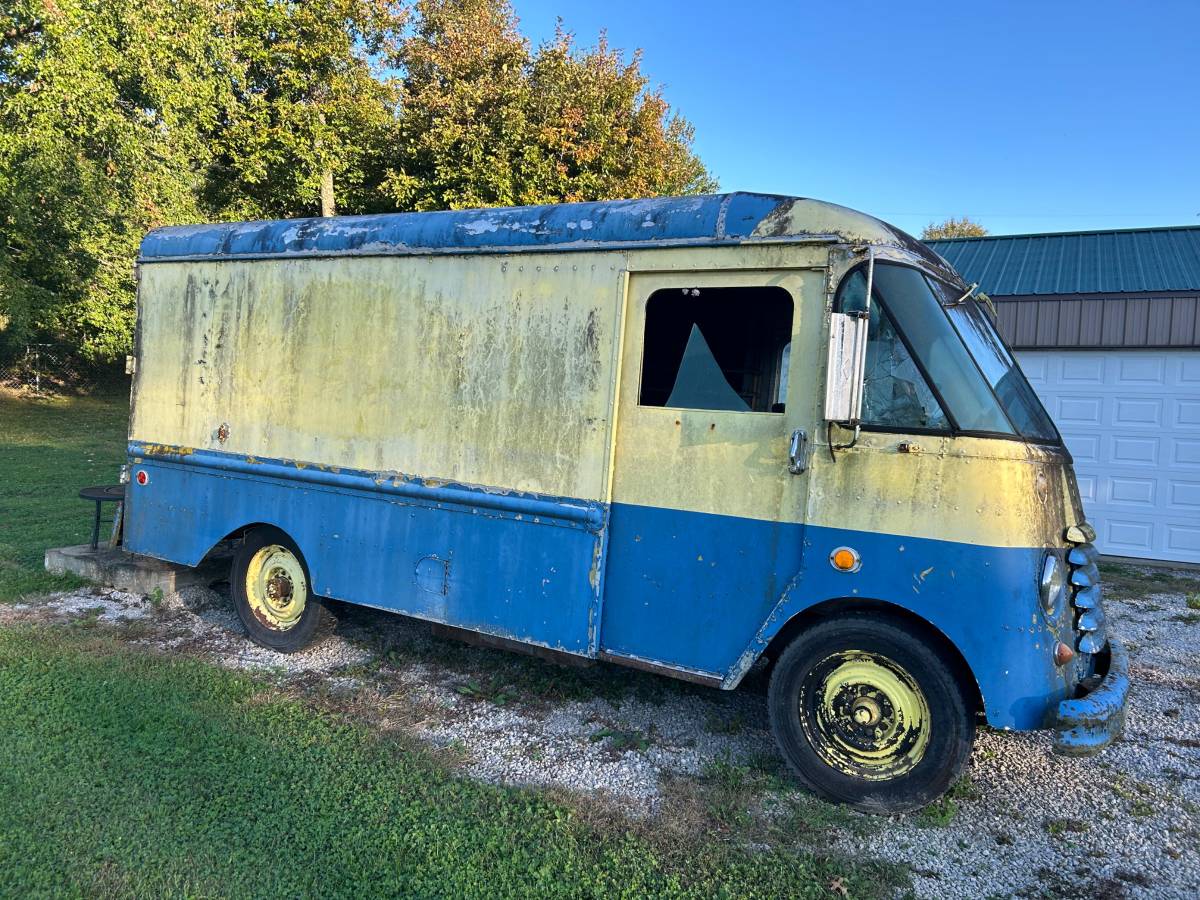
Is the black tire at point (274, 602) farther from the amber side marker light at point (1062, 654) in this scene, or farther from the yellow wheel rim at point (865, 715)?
the amber side marker light at point (1062, 654)

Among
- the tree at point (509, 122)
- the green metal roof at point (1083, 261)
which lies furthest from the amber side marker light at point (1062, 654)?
the tree at point (509, 122)

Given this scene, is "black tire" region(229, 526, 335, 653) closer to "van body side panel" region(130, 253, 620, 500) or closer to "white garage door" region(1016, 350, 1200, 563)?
"van body side panel" region(130, 253, 620, 500)

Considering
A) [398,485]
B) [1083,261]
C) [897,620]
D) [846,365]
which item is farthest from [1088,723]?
[1083,261]

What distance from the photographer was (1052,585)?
11.1 ft

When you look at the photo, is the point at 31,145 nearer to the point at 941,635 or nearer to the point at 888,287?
the point at 888,287

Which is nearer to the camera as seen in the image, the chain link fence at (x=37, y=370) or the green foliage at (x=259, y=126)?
the green foliage at (x=259, y=126)

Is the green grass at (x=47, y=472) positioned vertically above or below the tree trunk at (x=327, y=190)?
below

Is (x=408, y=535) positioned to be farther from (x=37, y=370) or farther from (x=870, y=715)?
(x=37, y=370)

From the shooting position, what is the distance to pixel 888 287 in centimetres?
361

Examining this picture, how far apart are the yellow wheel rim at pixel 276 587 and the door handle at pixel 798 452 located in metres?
3.54

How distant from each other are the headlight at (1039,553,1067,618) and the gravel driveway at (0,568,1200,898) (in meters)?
1.02

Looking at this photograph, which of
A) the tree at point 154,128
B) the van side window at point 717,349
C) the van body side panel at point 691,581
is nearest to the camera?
the van body side panel at point 691,581

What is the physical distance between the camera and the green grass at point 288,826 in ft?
9.79

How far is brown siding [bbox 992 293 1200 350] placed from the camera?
9.29 metres
